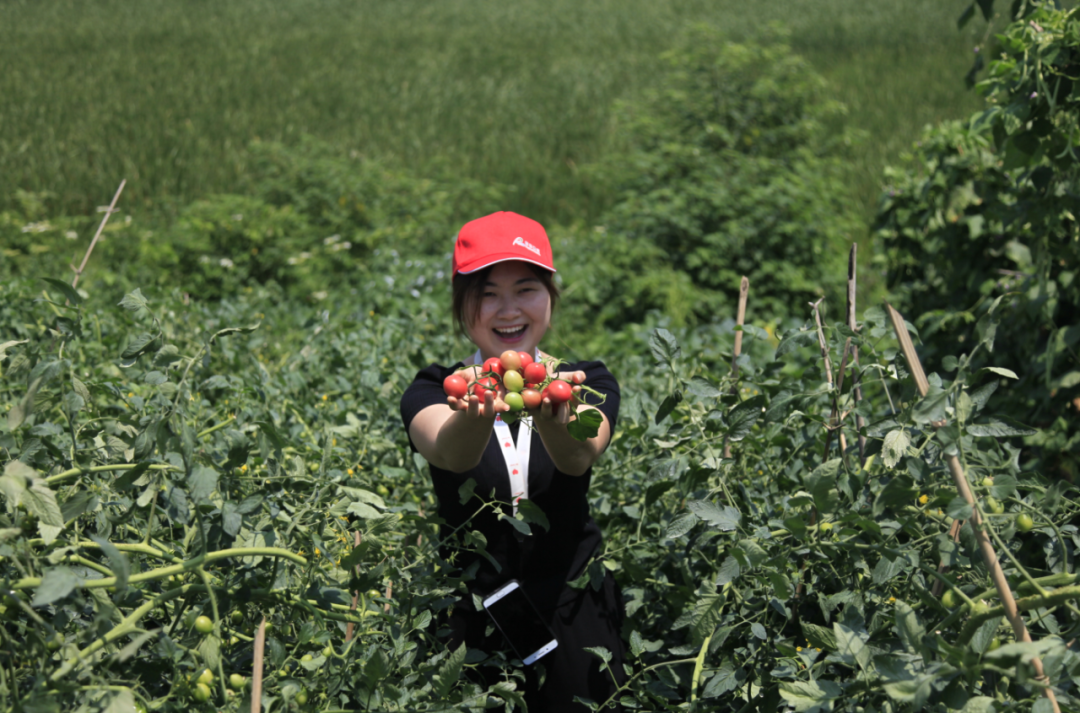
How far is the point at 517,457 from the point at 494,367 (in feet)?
1.23

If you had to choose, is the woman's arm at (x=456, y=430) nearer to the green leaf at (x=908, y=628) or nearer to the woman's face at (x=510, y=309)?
the woman's face at (x=510, y=309)

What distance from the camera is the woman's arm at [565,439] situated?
41.7 inches

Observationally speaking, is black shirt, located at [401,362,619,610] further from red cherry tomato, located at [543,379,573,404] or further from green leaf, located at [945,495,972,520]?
green leaf, located at [945,495,972,520]

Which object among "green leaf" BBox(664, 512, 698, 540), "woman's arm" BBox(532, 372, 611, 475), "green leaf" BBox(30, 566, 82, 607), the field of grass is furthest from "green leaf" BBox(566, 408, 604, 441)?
the field of grass

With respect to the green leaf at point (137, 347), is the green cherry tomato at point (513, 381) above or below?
below

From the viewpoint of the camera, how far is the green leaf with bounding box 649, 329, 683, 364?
1.30 m

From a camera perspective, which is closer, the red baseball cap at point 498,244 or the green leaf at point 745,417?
the green leaf at point 745,417

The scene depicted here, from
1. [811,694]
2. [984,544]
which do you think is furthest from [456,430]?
[984,544]

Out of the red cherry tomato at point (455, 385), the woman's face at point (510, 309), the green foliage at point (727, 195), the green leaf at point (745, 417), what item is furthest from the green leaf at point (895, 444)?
the green foliage at point (727, 195)

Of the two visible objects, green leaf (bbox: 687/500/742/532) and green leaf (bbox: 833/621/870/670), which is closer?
green leaf (bbox: 833/621/870/670)

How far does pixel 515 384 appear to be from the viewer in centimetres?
102

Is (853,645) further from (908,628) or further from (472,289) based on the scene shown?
(472,289)

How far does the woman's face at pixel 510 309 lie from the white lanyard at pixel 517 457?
14cm

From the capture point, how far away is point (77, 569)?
2.97ft
